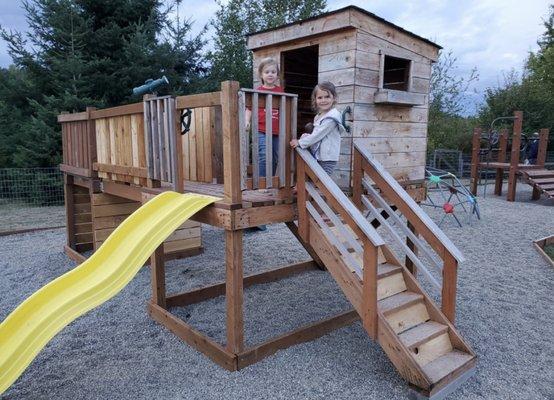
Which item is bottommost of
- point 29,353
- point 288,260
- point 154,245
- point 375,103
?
point 288,260

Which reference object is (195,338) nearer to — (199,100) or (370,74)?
(199,100)

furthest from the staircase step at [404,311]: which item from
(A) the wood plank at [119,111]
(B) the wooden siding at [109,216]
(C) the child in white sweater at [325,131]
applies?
(B) the wooden siding at [109,216]

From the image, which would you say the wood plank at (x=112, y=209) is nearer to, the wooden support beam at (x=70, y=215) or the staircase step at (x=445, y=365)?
the wooden support beam at (x=70, y=215)

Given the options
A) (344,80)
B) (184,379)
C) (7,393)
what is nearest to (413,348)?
(184,379)

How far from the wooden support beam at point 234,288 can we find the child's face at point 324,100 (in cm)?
125

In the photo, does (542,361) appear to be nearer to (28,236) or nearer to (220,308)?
(220,308)

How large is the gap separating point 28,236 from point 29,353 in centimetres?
609

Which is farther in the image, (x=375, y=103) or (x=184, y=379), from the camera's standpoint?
(x=375, y=103)

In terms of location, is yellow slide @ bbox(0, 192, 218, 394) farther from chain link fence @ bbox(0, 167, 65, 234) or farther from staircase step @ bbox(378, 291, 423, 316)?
chain link fence @ bbox(0, 167, 65, 234)

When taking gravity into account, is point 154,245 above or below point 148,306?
above

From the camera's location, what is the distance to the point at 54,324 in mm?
2688

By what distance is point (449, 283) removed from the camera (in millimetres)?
3340

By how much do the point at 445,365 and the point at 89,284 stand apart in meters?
2.59

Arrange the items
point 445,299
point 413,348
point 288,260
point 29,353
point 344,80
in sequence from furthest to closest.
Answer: point 288,260, point 344,80, point 445,299, point 413,348, point 29,353
